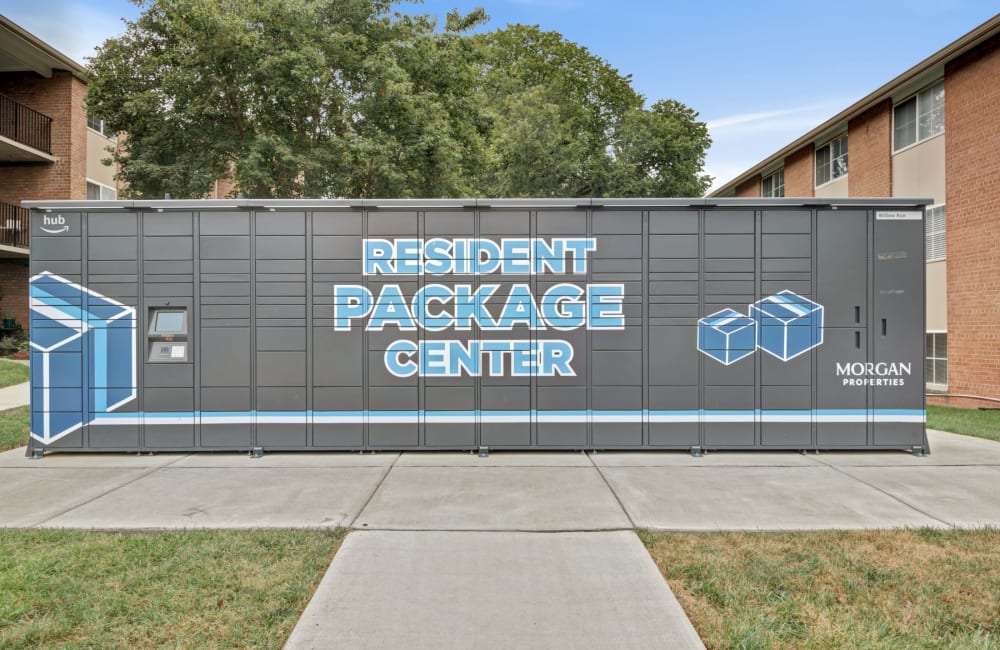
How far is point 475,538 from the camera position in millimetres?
4391

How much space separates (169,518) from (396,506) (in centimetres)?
198

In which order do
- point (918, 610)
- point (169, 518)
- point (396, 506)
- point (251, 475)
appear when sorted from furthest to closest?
point (251, 475) < point (396, 506) < point (169, 518) < point (918, 610)

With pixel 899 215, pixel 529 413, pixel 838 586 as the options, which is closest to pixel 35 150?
pixel 529 413

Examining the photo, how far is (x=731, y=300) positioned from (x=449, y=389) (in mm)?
3844

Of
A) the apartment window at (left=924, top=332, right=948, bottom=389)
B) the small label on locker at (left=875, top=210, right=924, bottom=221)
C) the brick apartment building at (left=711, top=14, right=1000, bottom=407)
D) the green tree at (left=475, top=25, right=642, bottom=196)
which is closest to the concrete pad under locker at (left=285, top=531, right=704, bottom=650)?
the small label on locker at (left=875, top=210, right=924, bottom=221)

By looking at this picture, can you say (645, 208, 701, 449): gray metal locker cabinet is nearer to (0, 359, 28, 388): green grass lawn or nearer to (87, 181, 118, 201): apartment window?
(0, 359, 28, 388): green grass lawn

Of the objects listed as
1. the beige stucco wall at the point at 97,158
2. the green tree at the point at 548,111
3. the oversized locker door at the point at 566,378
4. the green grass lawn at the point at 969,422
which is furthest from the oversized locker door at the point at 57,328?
the beige stucco wall at the point at 97,158

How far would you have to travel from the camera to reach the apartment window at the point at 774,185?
74.2 feet

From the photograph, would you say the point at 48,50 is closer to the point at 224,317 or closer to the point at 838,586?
the point at 224,317

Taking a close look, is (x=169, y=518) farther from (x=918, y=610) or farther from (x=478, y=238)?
(x=918, y=610)

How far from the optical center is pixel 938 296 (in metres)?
14.9

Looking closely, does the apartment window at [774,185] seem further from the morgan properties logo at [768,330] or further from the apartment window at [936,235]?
the morgan properties logo at [768,330]

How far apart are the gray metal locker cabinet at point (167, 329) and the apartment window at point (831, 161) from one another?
2032 cm

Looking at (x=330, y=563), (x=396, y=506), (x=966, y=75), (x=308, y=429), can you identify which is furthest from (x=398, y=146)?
(x=966, y=75)
